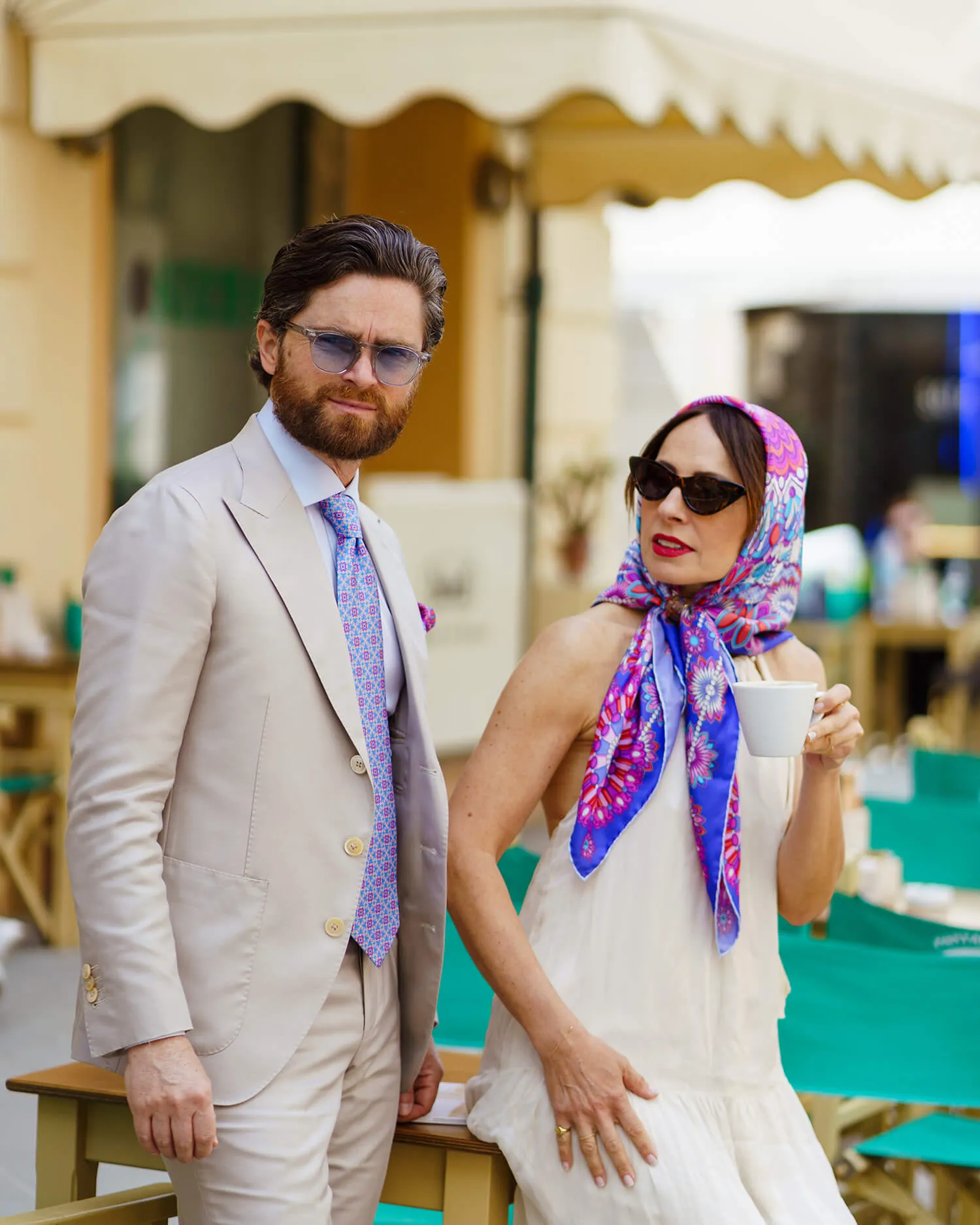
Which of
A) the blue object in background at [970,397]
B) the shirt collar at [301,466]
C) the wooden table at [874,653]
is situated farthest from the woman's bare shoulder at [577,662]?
the blue object in background at [970,397]

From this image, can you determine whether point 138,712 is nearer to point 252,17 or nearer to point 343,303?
point 343,303

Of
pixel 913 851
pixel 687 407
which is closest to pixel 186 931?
pixel 687 407

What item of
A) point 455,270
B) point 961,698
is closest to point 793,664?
point 455,270

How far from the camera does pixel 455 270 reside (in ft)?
29.0

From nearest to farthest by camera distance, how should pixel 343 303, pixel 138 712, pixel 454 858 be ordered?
1. pixel 138 712
2. pixel 343 303
3. pixel 454 858

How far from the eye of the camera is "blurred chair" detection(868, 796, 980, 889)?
4.09 m

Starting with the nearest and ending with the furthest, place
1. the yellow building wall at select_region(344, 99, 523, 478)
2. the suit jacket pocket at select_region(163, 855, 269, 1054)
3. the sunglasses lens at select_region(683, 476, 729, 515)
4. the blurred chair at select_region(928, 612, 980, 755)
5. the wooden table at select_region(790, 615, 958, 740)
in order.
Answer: the suit jacket pocket at select_region(163, 855, 269, 1054)
the sunglasses lens at select_region(683, 476, 729, 515)
the yellow building wall at select_region(344, 99, 523, 478)
the blurred chair at select_region(928, 612, 980, 755)
the wooden table at select_region(790, 615, 958, 740)

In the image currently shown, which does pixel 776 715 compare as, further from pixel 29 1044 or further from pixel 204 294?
pixel 204 294

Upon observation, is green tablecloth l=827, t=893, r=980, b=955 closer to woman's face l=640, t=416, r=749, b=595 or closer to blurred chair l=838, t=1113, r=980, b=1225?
blurred chair l=838, t=1113, r=980, b=1225

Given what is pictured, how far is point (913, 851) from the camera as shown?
4203mm

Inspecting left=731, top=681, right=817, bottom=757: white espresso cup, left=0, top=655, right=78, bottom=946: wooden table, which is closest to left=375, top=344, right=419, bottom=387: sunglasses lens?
left=731, top=681, right=817, bottom=757: white espresso cup

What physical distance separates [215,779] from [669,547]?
0.70 m

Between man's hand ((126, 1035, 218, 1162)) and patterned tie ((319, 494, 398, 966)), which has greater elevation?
patterned tie ((319, 494, 398, 966))

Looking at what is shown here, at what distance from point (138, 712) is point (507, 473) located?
716 cm
